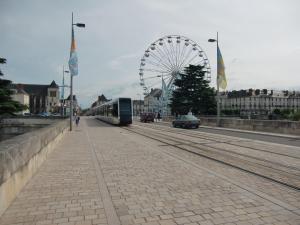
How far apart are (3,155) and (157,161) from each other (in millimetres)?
6208

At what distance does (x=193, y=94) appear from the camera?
70.9 meters

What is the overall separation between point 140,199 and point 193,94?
65705 mm

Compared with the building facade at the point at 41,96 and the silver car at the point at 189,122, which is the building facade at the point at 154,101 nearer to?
the silver car at the point at 189,122

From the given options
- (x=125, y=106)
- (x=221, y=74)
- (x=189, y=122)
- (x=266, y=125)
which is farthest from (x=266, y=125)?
(x=125, y=106)

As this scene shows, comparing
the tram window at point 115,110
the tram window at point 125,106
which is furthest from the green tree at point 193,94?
the tram window at point 125,106

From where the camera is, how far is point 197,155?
12.4 meters

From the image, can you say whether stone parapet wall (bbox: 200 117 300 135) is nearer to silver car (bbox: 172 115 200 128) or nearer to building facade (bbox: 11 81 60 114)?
silver car (bbox: 172 115 200 128)

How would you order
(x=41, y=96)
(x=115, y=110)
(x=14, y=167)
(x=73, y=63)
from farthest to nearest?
(x=41, y=96)
(x=115, y=110)
(x=73, y=63)
(x=14, y=167)

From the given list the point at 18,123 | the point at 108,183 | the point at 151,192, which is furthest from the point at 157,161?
the point at 18,123

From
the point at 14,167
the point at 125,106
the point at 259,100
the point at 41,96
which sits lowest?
the point at 14,167

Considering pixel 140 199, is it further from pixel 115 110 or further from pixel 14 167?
pixel 115 110

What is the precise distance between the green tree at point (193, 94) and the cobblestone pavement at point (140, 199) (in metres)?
61.5

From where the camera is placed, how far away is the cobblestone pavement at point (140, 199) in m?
5.06

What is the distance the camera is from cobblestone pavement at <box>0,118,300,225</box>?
5.06 metres
